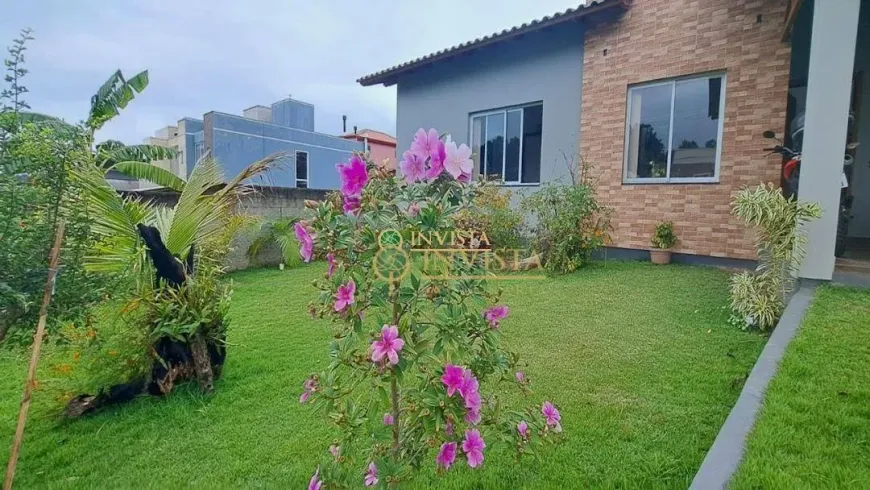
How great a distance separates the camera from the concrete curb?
6.30 ft

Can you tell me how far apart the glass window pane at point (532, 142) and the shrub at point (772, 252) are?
202 inches

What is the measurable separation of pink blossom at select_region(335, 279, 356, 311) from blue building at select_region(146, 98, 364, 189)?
17.0 meters

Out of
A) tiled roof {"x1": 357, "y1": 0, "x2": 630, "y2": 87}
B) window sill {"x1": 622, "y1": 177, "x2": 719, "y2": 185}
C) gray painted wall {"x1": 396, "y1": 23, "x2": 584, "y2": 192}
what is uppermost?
tiled roof {"x1": 357, "y1": 0, "x2": 630, "y2": 87}

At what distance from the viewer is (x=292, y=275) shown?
8641mm

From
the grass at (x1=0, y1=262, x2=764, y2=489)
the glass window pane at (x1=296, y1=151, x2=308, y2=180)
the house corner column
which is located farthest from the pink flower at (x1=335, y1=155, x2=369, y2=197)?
the glass window pane at (x1=296, y1=151, x2=308, y2=180)

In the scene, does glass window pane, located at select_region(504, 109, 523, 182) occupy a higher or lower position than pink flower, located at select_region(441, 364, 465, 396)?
higher

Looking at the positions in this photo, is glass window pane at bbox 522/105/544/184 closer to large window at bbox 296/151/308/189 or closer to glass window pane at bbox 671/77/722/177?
glass window pane at bbox 671/77/722/177

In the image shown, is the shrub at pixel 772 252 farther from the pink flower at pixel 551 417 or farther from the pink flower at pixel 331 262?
the pink flower at pixel 331 262

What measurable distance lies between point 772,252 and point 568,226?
326 centimetres

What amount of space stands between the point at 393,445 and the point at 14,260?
2.20m

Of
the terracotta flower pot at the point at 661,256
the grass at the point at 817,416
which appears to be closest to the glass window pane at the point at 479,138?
the terracotta flower pot at the point at 661,256

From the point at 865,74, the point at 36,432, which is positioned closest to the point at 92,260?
the point at 36,432

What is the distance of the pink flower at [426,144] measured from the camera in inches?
64.2

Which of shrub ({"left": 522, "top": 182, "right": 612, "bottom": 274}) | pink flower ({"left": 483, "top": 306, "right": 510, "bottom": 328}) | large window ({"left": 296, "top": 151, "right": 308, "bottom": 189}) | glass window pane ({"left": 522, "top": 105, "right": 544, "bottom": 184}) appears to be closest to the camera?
pink flower ({"left": 483, "top": 306, "right": 510, "bottom": 328})
